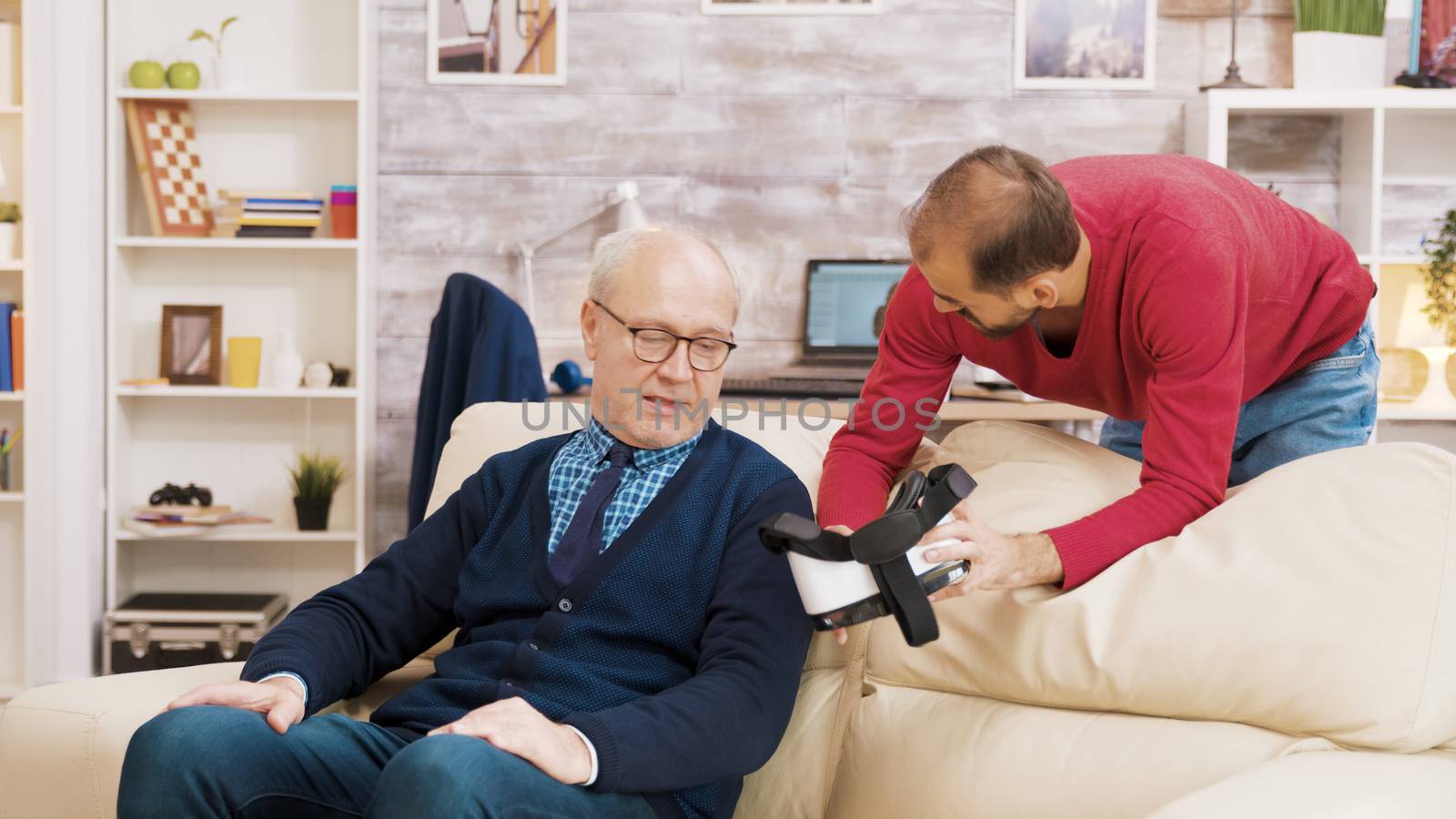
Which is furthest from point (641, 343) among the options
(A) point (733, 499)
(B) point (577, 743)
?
(B) point (577, 743)

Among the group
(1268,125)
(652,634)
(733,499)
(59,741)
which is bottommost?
(59,741)

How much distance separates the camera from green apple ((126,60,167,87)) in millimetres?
3264

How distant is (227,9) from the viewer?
3447mm

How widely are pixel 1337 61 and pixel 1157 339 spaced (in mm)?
2336

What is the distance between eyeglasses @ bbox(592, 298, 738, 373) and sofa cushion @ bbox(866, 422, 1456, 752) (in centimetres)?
45

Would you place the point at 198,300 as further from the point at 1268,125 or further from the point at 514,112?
the point at 1268,125

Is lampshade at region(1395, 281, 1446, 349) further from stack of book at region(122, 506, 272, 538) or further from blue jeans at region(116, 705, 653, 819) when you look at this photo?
stack of book at region(122, 506, 272, 538)

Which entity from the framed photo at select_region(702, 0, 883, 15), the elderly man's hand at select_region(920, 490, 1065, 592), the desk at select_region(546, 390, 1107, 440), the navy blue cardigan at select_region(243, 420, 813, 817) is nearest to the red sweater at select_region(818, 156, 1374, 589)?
the elderly man's hand at select_region(920, 490, 1065, 592)

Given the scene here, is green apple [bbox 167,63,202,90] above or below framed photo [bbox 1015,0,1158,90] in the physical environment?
below

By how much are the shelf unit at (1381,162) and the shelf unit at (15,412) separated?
10.3 ft

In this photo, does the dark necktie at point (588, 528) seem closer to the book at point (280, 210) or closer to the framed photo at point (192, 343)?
the book at point (280, 210)

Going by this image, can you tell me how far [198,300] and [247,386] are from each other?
361 millimetres

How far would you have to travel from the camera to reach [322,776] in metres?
1.26

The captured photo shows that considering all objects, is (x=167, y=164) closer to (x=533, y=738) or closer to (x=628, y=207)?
(x=628, y=207)
